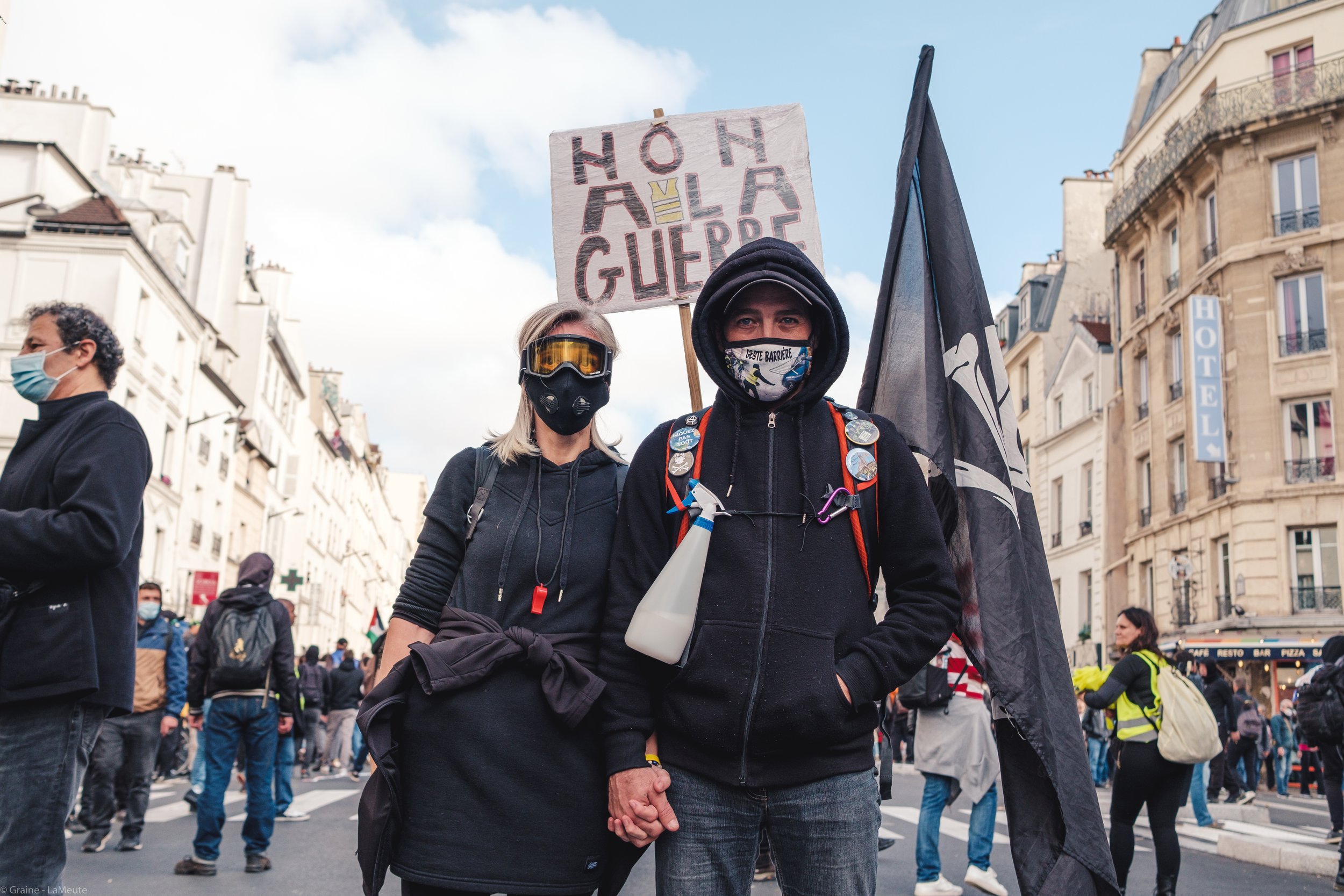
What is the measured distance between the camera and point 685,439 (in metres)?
3.15

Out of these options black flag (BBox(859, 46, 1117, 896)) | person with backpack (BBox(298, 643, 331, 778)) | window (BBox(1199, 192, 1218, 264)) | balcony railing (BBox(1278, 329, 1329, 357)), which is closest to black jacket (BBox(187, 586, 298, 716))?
black flag (BBox(859, 46, 1117, 896))

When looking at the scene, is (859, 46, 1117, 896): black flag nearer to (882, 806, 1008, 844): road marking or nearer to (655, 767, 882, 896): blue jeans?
(655, 767, 882, 896): blue jeans

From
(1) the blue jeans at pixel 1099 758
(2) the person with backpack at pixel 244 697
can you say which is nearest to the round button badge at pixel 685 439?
(2) the person with backpack at pixel 244 697

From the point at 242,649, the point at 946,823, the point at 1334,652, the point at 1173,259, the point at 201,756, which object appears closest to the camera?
the point at 242,649

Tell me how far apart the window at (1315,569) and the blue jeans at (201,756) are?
80.4 ft

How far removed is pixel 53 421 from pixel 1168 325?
3288cm

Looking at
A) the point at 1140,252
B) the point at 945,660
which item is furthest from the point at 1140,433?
the point at 945,660

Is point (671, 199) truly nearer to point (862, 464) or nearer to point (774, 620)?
point (862, 464)

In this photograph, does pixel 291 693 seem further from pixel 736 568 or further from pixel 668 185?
pixel 736 568

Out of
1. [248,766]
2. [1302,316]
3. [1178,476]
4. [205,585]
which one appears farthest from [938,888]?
[205,585]

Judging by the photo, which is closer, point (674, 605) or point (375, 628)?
point (674, 605)

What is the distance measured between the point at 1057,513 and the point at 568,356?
41.7 metres

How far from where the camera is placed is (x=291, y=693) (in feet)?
27.3

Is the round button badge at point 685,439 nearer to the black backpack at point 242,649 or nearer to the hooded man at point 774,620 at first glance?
the hooded man at point 774,620
